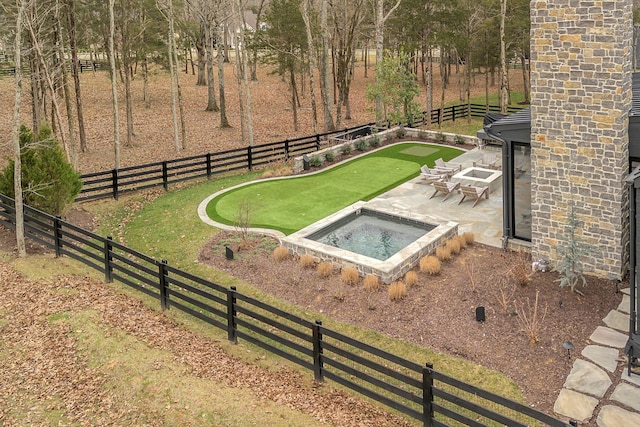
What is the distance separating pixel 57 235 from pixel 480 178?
13.3 meters

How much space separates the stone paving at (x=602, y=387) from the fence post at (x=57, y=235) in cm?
1204

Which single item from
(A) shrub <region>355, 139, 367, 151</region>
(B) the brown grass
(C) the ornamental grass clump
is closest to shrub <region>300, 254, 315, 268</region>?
(C) the ornamental grass clump

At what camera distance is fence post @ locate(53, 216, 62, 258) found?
1447cm

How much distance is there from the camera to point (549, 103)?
12.8m

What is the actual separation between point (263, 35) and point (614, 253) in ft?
84.9

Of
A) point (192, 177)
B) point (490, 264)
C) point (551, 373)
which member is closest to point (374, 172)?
point (192, 177)

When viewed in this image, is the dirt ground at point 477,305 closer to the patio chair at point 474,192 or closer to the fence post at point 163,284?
the fence post at point 163,284

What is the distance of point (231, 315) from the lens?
10859mm

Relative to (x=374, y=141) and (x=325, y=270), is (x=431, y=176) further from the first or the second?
(x=325, y=270)

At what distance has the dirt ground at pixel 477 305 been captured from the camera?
10.1 meters

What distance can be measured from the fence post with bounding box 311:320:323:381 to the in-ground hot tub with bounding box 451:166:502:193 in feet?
35.8

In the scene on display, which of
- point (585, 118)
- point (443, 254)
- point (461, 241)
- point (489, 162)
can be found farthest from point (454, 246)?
point (489, 162)

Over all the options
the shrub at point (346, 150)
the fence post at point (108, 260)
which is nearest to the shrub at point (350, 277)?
the fence post at point (108, 260)

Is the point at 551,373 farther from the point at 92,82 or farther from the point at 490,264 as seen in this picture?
the point at 92,82
